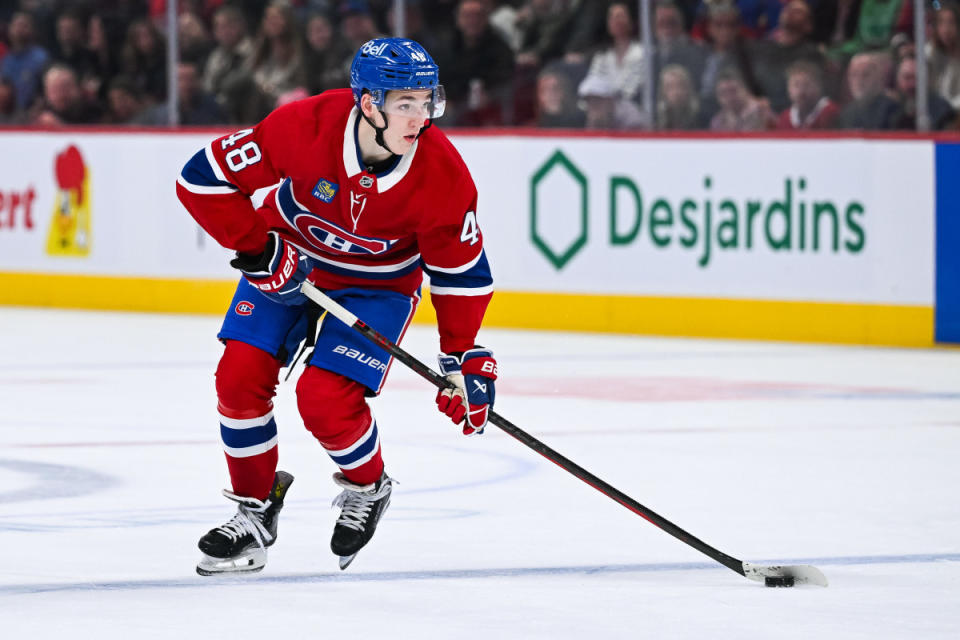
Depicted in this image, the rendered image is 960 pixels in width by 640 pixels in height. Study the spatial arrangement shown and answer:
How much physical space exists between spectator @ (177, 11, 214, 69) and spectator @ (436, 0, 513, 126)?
1448 mm

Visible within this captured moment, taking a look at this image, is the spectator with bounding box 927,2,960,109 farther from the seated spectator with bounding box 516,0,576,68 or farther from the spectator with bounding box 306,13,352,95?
the spectator with bounding box 306,13,352,95

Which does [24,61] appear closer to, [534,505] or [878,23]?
[878,23]

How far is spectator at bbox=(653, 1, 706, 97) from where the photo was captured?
9070 millimetres

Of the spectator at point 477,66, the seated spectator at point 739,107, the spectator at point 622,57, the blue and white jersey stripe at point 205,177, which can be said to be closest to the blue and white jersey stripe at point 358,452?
the blue and white jersey stripe at point 205,177

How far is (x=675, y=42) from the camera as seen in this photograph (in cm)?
909

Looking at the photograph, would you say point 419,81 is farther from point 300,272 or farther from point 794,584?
point 794,584

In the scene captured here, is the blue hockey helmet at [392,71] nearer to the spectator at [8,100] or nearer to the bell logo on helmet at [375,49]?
the bell logo on helmet at [375,49]

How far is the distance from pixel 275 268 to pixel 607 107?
555cm

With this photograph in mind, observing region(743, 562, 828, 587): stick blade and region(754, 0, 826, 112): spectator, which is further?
region(754, 0, 826, 112): spectator

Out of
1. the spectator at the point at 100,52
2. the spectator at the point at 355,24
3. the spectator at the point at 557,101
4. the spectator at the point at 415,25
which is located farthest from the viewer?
the spectator at the point at 100,52

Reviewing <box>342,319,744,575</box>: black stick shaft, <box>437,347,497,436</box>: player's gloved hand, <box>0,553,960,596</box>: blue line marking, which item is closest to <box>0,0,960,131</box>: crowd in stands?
<box>0,553,960,596</box>: blue line marking

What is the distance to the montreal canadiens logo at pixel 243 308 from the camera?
4184mm

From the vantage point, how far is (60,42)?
11.1 meters

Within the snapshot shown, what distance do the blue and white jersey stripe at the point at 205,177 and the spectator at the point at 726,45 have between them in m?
5.06
